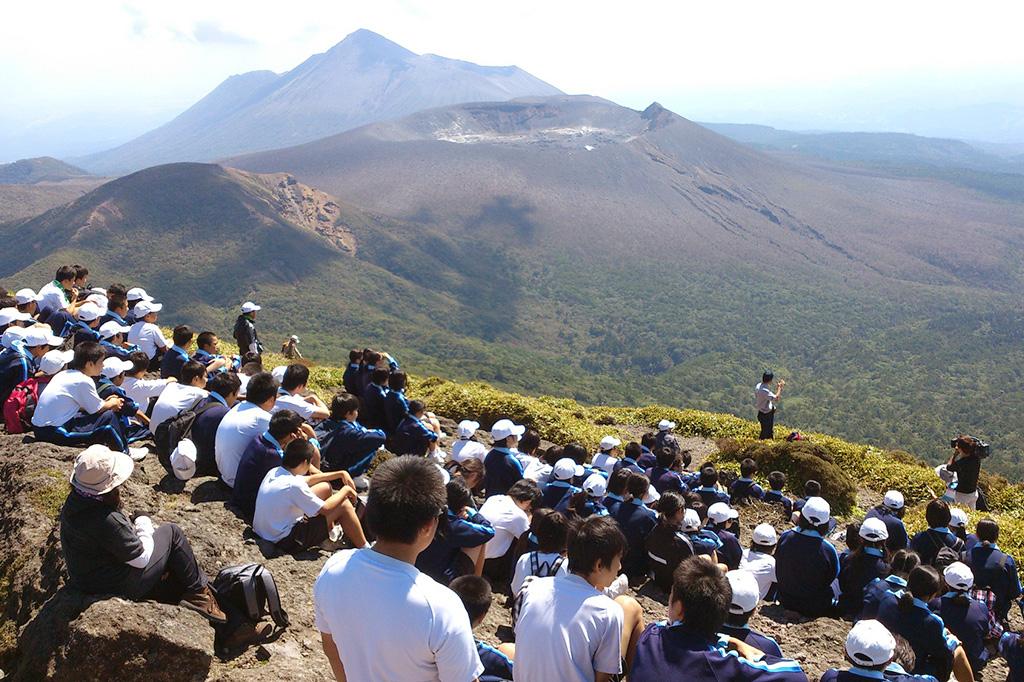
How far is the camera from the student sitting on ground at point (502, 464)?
8797mm

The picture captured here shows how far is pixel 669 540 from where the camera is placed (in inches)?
282

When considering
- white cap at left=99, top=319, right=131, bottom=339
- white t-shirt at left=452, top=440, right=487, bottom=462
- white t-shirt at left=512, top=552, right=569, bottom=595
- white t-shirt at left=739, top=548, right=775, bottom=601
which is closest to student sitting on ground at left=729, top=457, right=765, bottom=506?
white t-shirt at left=739, top=548, right=775, bottom=601

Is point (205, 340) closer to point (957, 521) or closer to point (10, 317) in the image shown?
point (10, 317)

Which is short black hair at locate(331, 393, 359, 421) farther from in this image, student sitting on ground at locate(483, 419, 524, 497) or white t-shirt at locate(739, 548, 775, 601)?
white t-shirt at locate(739, 548, 775, 601)

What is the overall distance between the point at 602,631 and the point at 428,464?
1429 millimetres

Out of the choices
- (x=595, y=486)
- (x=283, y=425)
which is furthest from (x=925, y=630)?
(x=283, y=425)

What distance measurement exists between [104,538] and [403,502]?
2477 mm

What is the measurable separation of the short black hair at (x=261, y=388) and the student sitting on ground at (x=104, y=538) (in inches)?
100

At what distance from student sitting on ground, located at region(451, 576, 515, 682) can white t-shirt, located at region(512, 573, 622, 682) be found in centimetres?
49

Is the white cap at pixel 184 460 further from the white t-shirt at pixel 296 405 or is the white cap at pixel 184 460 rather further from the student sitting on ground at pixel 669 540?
the student sitting on ground at pixel 669 540

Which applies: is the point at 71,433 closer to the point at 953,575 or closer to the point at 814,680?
the point at 814,680

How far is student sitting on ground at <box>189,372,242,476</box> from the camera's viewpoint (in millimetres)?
7512

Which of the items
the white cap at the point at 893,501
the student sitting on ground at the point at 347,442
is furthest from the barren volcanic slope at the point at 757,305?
the student sitting on ground at the point at 347,442

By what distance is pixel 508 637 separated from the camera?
19.5 ft
